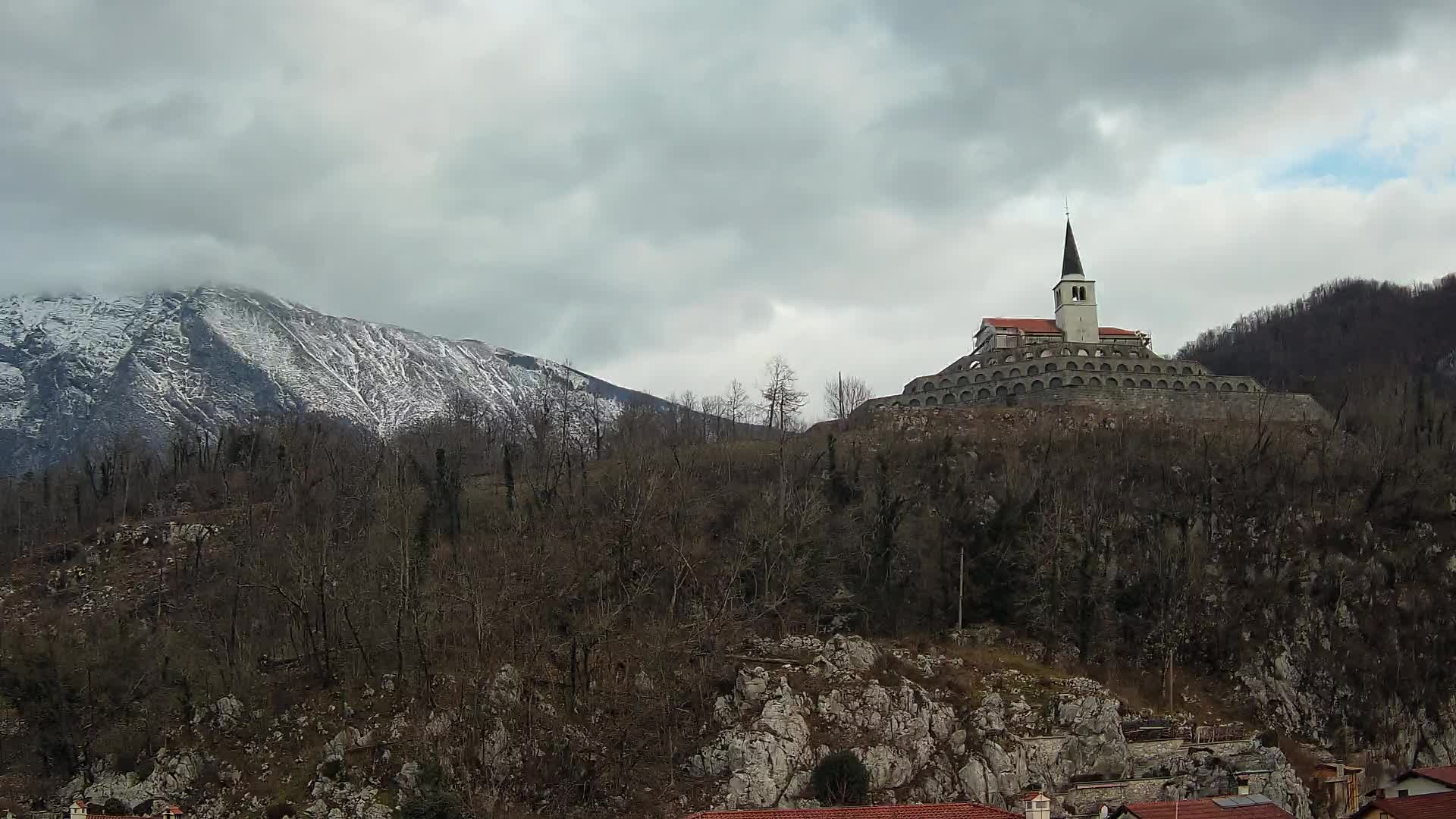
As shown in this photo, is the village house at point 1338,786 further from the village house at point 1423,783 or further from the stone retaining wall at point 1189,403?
the stone retaining wall at point 1189,403

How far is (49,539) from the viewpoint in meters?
79.0

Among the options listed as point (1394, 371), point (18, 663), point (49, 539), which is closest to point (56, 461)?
point (49, 539)

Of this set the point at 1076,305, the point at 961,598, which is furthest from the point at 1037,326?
the point at 961,598

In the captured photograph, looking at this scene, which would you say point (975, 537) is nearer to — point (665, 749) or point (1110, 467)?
point (1110, 467)

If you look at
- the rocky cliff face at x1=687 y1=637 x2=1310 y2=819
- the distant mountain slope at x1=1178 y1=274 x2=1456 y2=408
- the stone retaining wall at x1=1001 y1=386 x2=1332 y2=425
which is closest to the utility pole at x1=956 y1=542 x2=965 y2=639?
the rocky cliff face at x1=687 y1=637 x2=1310 y2=819

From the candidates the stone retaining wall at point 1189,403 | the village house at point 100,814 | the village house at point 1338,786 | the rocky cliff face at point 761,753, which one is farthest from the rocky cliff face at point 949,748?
the stone retaining wall at point 1189,403

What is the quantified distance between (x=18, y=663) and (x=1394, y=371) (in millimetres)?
102225

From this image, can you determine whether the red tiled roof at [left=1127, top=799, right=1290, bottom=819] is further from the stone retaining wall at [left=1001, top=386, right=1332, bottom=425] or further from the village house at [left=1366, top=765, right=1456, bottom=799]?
the stone retaining wall at [left=1001, top=386, right=1332, bottom=425]

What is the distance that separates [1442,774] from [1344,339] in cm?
10591

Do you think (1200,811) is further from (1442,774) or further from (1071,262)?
(1071,262)

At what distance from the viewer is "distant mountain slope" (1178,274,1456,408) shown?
117938mm

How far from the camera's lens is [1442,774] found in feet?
132

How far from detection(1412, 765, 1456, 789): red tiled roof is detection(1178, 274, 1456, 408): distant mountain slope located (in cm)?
6468

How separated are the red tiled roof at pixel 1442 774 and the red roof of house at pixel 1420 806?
404 cm
